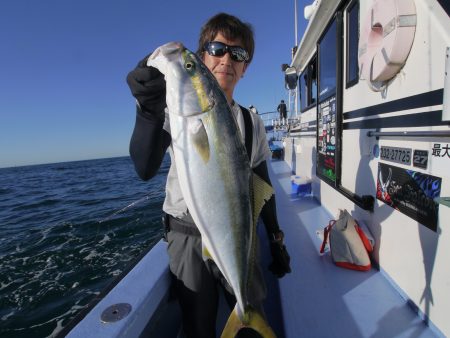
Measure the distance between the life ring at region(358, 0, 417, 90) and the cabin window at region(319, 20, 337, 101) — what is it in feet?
4.36

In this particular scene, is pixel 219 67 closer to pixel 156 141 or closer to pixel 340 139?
Result: pixel 156 141

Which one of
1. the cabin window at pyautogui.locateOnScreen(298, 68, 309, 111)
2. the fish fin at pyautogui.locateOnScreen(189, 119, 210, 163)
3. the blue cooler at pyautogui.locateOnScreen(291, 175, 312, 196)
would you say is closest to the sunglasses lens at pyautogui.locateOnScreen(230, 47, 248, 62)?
the fish fin at pyautogui.locateOnScreen(189, 119, 210, 163)

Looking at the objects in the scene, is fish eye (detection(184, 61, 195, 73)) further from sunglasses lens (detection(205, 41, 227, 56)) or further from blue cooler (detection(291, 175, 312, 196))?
blue cooler (detection(291, 175, 312, 196))

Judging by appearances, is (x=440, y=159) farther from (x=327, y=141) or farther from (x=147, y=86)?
(x=327, y=141)

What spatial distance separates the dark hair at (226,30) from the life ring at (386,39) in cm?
114

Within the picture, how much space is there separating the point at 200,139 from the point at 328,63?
3903 millimetres

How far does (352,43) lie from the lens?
11.0 ft

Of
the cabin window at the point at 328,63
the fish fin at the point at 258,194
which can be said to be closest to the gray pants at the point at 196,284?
the fish fin at the point at 258,194

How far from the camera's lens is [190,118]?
1310mm

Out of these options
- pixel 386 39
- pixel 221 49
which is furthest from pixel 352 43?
pixel 221 49

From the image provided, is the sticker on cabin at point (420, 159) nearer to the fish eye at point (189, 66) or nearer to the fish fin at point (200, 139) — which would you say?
the fish fin at point (200, 139)

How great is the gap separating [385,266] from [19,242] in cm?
926

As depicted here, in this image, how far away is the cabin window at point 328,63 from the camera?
4020 mm

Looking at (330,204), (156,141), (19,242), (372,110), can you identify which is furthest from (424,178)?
(19,242)
